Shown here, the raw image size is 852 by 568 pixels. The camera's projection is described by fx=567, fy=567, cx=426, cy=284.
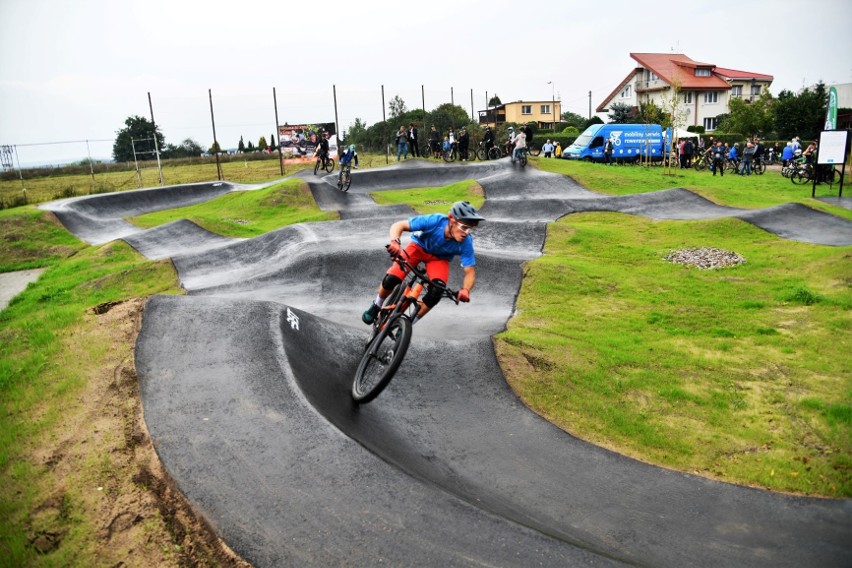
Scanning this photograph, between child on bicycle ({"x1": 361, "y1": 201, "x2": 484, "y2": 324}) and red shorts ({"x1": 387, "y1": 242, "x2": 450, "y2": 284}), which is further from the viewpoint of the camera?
red shorts ({"x1": 387, "y1": 242, "x2": 450, "y2": 284})

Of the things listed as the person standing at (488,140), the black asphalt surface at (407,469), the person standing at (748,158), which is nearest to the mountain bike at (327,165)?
the person standing at (488,140)

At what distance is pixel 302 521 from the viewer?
410cm

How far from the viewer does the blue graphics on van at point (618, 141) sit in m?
41.1

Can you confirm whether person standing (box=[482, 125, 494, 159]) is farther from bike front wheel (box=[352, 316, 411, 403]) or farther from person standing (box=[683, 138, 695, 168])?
bike front wheel (box=[352, 316, 411, 403])

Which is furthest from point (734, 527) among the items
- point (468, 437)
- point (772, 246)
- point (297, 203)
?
point (297, 203)

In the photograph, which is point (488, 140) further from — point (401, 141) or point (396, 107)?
point (396, 107)

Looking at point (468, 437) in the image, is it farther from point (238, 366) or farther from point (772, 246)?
point (772, 246)

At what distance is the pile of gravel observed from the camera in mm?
14680

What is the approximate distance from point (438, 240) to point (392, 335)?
133 cm

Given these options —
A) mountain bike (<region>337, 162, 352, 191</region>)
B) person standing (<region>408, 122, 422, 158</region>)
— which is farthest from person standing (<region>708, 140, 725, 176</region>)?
mountain bike (<region>337, 162, 352, 191</region>)

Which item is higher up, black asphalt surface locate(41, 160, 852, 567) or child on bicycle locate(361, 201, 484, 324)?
child on bicycle locate(361, 201, 484, 324)

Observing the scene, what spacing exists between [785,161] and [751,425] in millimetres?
34027

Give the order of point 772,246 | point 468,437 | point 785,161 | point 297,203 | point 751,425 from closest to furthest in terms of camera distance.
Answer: point 468,437 < point 751,425 < point 772,246 < point 297,203 < point 785,161

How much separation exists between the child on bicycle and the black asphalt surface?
1.54 m
